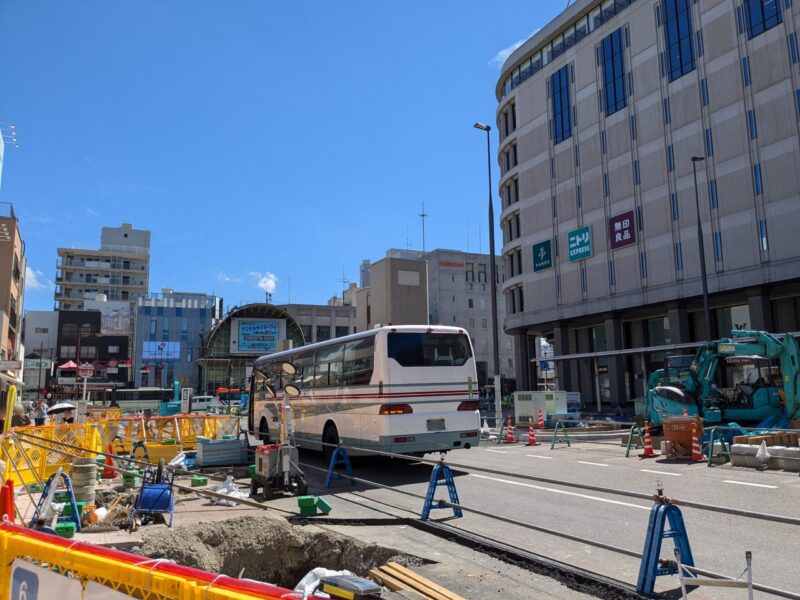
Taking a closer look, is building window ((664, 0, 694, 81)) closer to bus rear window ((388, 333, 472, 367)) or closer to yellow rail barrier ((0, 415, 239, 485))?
bus rear window ((388, 333, 472, 367))

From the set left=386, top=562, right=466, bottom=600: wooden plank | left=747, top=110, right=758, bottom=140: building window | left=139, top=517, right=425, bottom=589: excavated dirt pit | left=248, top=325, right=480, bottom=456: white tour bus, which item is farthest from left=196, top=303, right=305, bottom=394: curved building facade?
left=386, top=562, right=466, bottom=600: wooden plank

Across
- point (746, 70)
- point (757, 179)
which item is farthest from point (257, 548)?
point (746, 70)

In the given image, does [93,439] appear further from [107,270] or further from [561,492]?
[107,270]

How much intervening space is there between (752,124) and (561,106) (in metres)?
18.5

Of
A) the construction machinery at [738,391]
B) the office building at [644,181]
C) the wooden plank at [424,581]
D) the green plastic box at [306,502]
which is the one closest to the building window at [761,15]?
the office building at [644,181]

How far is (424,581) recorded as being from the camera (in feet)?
20.2

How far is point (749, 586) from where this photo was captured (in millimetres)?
4492

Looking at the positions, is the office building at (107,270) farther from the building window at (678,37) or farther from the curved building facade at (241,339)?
the building window at (678,37)

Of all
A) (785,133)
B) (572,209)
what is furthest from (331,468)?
(572,209)

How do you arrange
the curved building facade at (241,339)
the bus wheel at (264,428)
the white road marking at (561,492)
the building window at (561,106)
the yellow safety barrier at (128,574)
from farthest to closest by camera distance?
the curved building facade at (241,339) < the building window at (561,106) < the bus wheel at (264,428) < the white road marking at (561,492) < the yellow safety barrier at (128,574)

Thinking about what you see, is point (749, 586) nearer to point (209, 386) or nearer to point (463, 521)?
point (463, 521)

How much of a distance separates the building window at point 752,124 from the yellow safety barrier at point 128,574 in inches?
1734

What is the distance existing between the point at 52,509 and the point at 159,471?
1.64 meters

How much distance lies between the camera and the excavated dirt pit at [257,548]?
817cm
